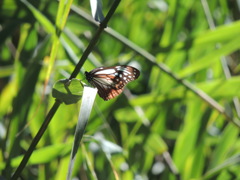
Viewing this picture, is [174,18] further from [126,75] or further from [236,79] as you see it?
[126,75]

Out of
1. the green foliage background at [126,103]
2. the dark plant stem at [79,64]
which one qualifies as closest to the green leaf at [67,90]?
the dark plant stem at [79,64]

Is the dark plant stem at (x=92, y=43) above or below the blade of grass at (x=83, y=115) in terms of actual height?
above

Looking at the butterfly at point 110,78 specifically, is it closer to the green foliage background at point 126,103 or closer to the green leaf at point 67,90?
the green leaf at point 67,90

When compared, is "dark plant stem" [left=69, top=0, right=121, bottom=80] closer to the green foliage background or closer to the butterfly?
the butterfly

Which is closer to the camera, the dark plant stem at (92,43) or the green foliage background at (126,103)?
the dark plant stem at (92,43)

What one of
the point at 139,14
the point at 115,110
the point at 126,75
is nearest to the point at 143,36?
the point at 139,14
